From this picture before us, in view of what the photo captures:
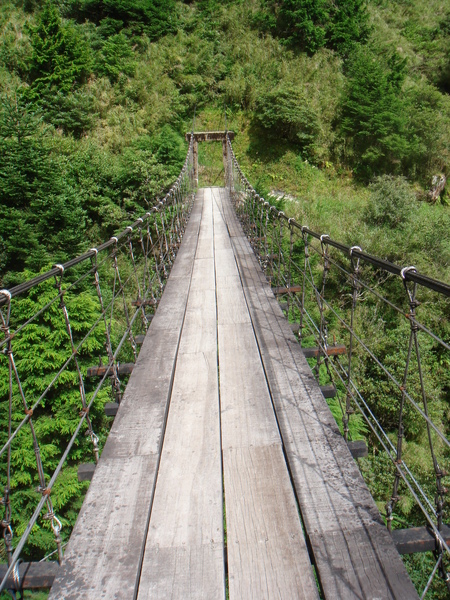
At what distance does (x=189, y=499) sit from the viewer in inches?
60.6

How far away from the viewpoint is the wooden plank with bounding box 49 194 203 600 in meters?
1.21

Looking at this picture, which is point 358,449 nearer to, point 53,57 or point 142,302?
point 142,302

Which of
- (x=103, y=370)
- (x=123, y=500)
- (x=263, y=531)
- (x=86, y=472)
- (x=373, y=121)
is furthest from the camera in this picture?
(x=373, y=121)

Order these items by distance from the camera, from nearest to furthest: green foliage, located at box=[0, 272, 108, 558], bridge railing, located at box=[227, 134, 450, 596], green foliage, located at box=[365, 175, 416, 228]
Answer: bridge railing, located at box=[227, 134, 450, 596]
green foliage, located at box=[0, 272, 108, 558]
green foliage, located at box=[365, 175, 416, 228]

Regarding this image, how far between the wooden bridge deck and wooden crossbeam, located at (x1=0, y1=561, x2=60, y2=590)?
0.03 m

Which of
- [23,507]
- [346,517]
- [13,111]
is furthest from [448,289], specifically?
[13,111]

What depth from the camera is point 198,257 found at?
5.64 m

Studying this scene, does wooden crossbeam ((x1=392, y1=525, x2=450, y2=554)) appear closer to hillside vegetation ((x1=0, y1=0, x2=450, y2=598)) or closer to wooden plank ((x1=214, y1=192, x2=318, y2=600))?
wooden plank ((x1=214, y1=192, x2=318, y2=600))

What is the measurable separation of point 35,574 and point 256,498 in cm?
79

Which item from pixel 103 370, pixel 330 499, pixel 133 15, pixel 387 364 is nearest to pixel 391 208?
pixel 387 364

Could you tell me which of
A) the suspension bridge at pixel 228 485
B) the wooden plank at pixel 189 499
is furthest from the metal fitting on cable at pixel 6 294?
the wooden plank at pixel 189 499

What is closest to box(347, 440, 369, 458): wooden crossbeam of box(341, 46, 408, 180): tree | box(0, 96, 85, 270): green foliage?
box(0, 96, 85, 270): green foliage

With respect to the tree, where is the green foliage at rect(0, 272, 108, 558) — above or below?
below

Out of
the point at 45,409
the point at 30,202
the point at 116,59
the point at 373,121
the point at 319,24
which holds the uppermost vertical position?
the point at 319,24
